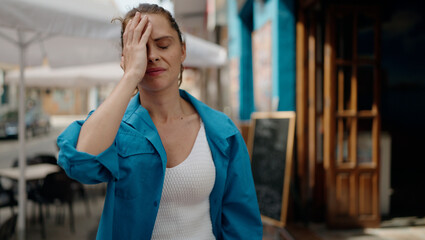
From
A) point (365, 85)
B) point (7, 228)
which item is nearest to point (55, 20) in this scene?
point (7, 228)

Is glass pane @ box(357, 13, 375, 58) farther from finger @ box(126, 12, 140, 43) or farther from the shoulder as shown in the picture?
finger @ box(126, 12, 140, 43)

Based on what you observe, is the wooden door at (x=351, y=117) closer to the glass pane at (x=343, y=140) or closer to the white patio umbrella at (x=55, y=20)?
the glass pane at (x=343, y=140)

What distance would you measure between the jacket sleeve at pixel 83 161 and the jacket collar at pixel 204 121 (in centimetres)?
16

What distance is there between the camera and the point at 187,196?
1.29 meters

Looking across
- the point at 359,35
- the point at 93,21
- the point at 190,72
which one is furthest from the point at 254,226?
the point at 190,72

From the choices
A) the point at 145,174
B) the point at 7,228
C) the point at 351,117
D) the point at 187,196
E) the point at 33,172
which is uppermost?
the point at 351,117

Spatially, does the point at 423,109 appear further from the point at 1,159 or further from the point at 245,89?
the point at 1,159

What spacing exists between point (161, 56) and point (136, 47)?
11 cm

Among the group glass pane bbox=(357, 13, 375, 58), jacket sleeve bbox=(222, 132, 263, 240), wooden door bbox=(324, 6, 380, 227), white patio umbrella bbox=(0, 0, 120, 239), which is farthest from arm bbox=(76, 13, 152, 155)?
glass pane bbox=(357, 13, 375, 58)

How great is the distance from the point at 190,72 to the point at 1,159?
26.2 ft

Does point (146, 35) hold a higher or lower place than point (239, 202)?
higher

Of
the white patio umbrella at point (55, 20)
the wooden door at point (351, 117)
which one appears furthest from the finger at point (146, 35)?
the wooden door at point (351, 117)

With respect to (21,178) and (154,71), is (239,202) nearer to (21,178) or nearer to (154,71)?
(154,71)

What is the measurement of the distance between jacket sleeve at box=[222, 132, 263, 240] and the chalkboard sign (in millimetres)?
3095
